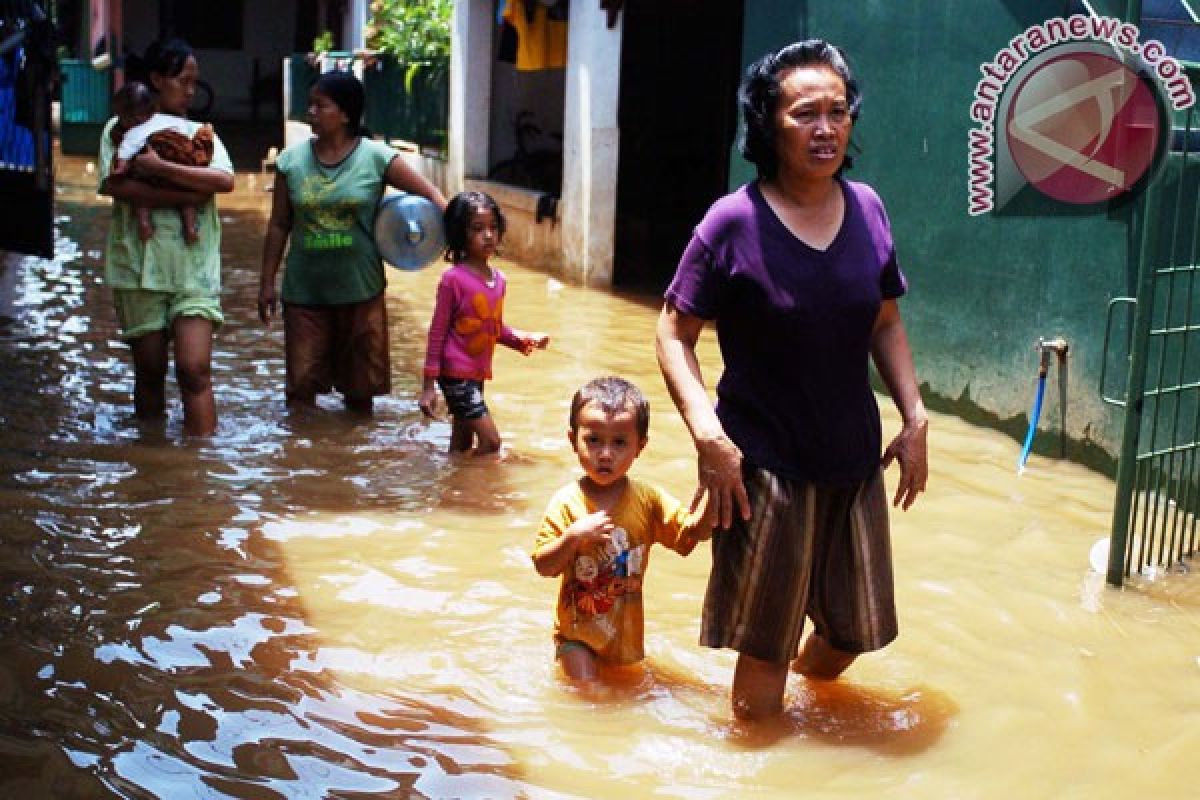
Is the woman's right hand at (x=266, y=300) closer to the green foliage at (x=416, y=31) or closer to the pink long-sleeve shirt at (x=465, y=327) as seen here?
the pink long-sleeve shirt at (x=465, y=327)

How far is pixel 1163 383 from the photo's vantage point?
5926 mm

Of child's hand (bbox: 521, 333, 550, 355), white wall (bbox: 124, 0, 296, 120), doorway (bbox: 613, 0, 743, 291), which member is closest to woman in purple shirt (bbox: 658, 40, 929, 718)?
child's hand (bbox: 521, 333, 550, 355)

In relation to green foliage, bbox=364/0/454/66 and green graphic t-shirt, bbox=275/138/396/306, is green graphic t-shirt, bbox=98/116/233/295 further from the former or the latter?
green foliage, bbox=364/0/454/66

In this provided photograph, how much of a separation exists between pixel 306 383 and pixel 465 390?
1157 millimetres

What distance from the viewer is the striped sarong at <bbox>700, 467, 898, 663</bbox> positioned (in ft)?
12.2

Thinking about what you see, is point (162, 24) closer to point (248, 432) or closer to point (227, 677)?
point (248, 432)

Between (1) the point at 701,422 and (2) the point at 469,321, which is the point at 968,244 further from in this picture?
(1) the point at 701,422

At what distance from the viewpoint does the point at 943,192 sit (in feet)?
25.5

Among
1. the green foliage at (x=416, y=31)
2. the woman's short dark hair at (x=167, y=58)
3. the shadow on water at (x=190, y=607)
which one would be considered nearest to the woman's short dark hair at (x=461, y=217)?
the shadow on water at (x=190, y=607)

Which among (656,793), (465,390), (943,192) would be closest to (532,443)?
(465,390)

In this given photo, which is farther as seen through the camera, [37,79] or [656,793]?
[37,79]

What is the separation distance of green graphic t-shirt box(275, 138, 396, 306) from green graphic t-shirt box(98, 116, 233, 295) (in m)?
0.43

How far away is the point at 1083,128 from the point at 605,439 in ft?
12.0

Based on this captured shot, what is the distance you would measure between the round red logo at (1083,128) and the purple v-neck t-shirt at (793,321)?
9.66ft
